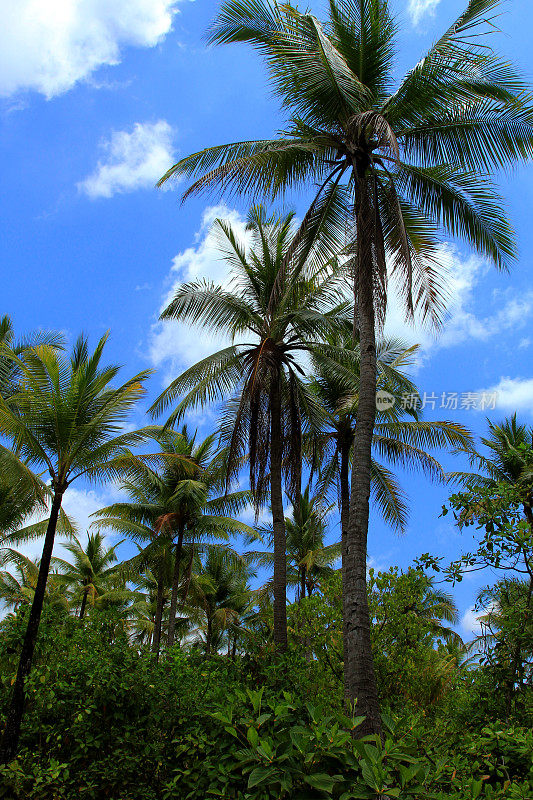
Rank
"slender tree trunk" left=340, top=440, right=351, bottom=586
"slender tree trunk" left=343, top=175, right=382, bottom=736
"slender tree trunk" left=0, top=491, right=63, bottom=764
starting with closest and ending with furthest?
1. "slender tree trunk" left=343, top=175, right=382, bottom=736
2. "slender tree trunk" left=0, top=491, right=63, bottom=764
3. "slender tree trunk" left=340, top=440, right=351, bottom=586

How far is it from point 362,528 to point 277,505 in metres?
5.60

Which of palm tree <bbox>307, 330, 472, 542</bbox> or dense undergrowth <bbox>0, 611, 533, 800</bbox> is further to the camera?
palm tree <bbox>307, 330, 472, 542</bbox>

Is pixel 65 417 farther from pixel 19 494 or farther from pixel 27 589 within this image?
pixel 27 589

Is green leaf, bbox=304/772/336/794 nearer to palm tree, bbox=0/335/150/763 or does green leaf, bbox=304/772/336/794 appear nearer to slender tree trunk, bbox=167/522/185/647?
palm tree, bbox=0/335/150/763

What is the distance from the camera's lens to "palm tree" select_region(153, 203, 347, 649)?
516 inches

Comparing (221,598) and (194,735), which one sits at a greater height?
(221,598)

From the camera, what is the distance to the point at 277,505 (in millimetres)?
12875

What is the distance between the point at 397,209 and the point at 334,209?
1.90 m

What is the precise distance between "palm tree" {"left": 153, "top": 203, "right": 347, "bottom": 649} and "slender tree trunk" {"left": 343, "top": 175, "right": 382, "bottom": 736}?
3494 mm

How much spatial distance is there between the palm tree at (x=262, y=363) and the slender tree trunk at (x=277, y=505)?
0.02m

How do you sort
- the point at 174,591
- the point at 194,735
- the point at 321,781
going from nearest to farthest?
the point at 321,781
the point at 194,735
the point at 174,591

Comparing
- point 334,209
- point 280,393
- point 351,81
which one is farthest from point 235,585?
point 351,81

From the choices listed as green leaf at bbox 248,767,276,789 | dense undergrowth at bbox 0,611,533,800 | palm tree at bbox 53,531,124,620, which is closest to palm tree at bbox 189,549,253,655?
palm tree at bbox 53,531,124,620

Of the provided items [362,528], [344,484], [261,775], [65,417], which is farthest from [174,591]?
[261,775]
